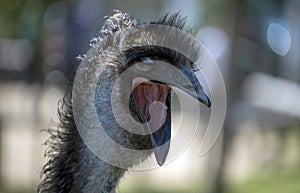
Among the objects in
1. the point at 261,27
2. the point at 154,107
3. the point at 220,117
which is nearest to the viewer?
the point at 154,107

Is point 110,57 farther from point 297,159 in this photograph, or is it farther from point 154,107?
point 297,159

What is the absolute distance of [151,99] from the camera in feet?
10.6

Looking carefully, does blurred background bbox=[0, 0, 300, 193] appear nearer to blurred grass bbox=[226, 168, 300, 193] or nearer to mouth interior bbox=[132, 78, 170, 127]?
blurred grass bbox=[226, 168, 300, 193]

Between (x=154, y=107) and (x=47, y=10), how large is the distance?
6.78 m

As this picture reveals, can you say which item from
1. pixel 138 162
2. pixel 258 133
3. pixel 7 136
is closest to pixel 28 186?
pixel 7 136

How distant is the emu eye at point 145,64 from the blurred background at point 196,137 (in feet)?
16.5

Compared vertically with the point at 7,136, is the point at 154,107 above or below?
above

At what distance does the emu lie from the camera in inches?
124

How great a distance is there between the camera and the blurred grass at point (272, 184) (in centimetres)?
894

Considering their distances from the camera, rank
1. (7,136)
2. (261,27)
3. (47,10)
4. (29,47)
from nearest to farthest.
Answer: (7,136) → (47,10) → (29,47) → (261,27)

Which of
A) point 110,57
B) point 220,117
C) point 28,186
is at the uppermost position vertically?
point 110,57

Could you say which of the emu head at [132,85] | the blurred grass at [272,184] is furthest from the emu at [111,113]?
the blurred grass at [272,184]

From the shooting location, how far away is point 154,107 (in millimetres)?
3234

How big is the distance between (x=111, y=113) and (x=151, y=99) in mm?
185
